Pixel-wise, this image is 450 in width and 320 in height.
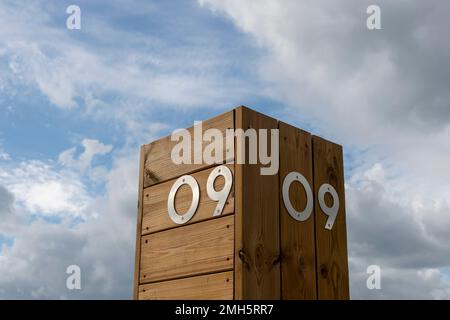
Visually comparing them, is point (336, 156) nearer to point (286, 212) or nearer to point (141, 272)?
point (286, 212)

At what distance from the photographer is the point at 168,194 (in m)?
Answer: 4.96

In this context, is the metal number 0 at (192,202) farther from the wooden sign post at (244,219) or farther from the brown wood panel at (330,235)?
the brown wood panel at (330,235)

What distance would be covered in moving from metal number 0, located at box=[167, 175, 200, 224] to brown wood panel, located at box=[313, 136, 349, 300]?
1005 mm

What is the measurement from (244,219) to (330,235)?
1039mm

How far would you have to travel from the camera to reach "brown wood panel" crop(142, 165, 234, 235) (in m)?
4.47

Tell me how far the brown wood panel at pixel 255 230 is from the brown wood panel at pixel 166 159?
20 cm

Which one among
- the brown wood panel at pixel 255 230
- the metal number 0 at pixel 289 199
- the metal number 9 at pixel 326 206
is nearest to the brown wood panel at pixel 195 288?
the brown wood panel at pixel 255 230

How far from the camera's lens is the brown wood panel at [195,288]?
164 inches

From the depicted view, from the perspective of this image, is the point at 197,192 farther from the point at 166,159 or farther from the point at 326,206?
the point at 326,206

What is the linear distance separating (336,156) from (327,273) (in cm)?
106

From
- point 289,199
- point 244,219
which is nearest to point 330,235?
point 289,199

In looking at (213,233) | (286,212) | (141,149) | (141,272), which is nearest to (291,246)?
(286,212)

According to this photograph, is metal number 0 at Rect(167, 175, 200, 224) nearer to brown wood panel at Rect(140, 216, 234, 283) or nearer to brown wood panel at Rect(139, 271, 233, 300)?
brown wood panel at Rect(140, 216, 234, 283)

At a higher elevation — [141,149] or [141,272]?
[141,149]
